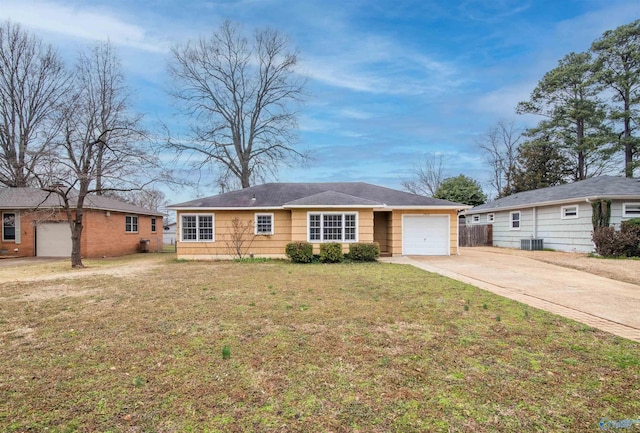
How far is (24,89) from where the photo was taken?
81.5 ft

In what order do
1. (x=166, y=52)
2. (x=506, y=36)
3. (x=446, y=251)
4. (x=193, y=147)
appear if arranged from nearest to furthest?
1. (x=506, y=36)
2. (x=446, y=251)
3. (x=166, y=52)
4. (x=193, y=147)

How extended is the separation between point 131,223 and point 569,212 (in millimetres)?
25624

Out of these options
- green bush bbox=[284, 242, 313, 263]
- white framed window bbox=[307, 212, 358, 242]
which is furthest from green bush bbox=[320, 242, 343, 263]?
white framed window bbox=[307, 212, 358, 242]

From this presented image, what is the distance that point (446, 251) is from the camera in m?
16.3

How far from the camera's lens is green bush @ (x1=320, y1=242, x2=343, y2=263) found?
45.5 feet

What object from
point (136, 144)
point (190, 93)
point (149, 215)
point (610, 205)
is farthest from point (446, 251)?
point (190, 93)

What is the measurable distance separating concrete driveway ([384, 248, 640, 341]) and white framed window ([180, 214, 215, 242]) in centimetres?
992

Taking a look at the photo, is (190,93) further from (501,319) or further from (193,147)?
(501,319)

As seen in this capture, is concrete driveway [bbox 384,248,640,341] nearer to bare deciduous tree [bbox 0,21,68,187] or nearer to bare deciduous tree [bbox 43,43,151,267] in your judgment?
bare deciduous tree [bbox 43,43,151,267]

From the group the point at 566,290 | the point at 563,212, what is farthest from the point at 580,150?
the point at 566,290

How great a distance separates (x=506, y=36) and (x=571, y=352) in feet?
49.0

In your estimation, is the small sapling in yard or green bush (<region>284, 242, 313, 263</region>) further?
green bush (<region>284, 242, 313, 263</region>)

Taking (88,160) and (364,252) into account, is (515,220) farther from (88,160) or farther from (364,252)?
(88,160)

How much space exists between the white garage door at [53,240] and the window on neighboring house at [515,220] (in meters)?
26.3
